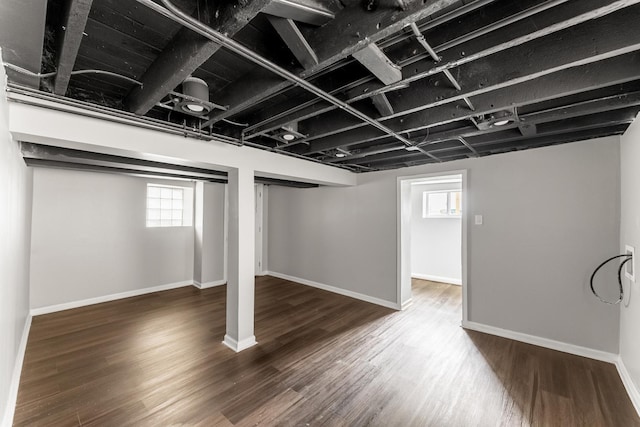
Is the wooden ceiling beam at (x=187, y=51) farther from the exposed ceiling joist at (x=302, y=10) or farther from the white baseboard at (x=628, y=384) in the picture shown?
the white baseboard at (x=628, y=384)

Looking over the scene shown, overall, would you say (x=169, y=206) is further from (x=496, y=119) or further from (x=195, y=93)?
(x=496, y=119)

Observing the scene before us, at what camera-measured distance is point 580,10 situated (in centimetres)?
101

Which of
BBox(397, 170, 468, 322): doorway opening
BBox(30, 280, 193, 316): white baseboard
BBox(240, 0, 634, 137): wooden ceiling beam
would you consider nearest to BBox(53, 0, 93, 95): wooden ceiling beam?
BBox(240, 0, 634, 137): wooden ceiling beam

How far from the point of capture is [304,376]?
2307 mm

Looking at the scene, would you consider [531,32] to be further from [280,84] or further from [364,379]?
[364,379]

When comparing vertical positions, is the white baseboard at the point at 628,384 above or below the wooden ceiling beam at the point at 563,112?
below

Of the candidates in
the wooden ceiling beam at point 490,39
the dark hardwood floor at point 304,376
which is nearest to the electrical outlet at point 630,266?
the dark hardwood floor at point 304,376

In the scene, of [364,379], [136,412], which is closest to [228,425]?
[136,412]

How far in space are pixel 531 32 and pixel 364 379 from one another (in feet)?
8.59

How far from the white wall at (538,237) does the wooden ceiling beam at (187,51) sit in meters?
3.28

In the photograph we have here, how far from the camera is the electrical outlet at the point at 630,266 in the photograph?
206 centimetres

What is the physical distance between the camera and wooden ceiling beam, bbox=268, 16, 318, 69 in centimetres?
114

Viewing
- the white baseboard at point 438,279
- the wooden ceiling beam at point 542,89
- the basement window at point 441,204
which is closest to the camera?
the wooden ceiling beam at point 542,89

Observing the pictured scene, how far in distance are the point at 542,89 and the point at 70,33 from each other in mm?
2563
